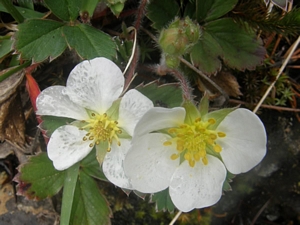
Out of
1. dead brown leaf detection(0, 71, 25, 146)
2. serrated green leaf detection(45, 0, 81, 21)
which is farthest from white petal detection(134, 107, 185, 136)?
dead brown leaf detection(0, 71, 25, 146)

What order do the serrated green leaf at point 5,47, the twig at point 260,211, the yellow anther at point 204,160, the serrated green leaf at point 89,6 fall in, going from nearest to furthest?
the yellow anther at point 204,160 → the serrated green leaf at point 89,6 → the serrated green leaf at point 5,47 → the twig at point 260,211

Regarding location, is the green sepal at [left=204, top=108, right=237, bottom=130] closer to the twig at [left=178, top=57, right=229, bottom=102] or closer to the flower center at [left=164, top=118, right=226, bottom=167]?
the flower center at [left=164, top=118, right=226, bottom=167]

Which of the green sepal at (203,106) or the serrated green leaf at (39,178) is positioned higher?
the green sepal at (203,106)

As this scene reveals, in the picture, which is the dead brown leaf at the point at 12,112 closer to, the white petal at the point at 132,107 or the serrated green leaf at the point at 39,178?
the serrated green leaf at the point at 39,178

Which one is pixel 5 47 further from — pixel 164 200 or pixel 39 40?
pixel 164 200

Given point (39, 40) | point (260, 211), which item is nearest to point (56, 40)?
point (39, 40)

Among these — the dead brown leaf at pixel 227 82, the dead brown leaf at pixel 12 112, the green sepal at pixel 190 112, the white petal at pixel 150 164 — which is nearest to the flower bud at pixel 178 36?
the green sepal at pixel 190 112

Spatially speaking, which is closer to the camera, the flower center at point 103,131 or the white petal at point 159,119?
the white petal at point 159,119
